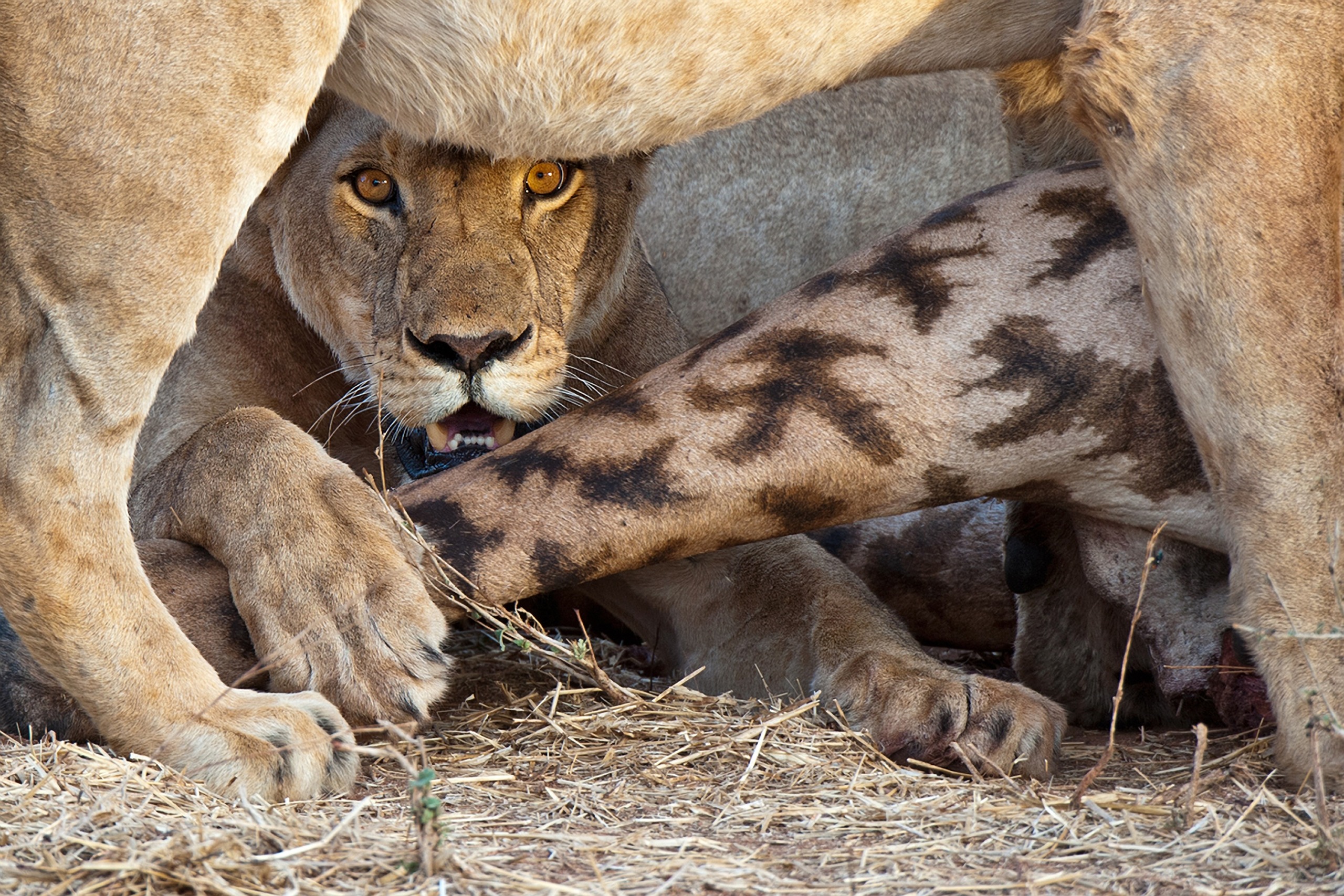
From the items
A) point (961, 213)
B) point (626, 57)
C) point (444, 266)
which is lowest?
point (444, 266)

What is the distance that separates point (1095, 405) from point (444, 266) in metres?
1.05

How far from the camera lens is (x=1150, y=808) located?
5.72ft

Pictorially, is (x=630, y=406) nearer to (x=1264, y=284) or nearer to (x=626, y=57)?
(x=626, y=57)

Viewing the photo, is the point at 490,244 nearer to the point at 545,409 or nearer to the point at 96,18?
the point at 545,409

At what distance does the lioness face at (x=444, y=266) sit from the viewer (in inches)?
96.3

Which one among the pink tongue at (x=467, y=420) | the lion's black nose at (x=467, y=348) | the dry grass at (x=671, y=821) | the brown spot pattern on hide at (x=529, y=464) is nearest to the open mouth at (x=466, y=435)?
the pink tongue at (x=467, y=420)

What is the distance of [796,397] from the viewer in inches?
85.7

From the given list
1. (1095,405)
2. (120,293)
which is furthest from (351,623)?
(1095,405)

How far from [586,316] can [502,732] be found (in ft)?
3.26

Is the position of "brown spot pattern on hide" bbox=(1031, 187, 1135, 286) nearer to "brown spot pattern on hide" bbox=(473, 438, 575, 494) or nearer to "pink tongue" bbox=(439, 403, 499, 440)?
"brown spot pattern on hide" bbox=(473, 438, 575, 494)

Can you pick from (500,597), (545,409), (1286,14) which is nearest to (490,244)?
(545,409)

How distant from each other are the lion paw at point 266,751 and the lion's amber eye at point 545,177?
43.1 inches

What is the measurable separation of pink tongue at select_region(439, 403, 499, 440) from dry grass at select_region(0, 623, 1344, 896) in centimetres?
55

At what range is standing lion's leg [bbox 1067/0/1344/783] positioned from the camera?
1.86 metres
